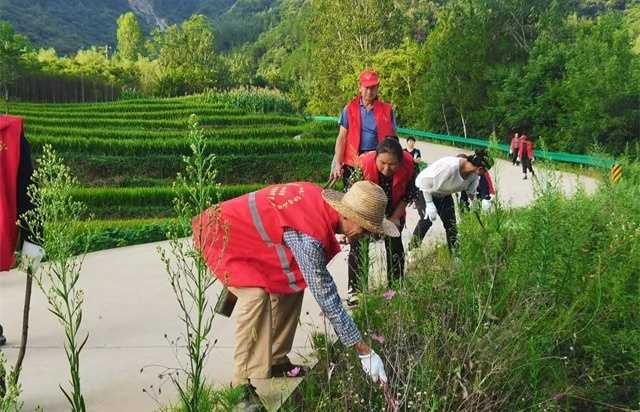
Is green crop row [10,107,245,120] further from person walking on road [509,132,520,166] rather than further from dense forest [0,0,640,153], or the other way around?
person walking on road [509,132,520,166]

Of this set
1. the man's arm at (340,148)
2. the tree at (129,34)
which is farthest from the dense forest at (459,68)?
the tree at (129,34)

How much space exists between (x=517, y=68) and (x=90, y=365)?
28895mm

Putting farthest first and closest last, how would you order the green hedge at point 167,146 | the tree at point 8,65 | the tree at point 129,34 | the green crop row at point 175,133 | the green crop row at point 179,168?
the tree at point 129,34
the tree at point 8,65
the green crop row at point 175,133
the green hedge at point 167,146
the green crop row at point 179,168

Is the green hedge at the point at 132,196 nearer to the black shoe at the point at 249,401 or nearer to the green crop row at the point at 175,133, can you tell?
the green crop row at the point at 175,133

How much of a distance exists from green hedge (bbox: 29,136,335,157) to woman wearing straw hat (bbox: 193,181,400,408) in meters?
14.8

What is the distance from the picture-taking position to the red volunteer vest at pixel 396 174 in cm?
442

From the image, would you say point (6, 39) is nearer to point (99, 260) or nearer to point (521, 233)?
point (99, 260)

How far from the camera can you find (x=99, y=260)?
6.80 m

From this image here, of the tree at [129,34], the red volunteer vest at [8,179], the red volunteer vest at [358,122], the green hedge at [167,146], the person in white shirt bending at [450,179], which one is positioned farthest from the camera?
the tree at [129,34]

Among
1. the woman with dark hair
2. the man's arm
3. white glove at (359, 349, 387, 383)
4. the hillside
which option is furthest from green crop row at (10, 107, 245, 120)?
the hillside

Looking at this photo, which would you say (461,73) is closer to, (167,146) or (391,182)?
(167,146)

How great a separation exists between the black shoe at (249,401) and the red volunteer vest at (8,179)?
58.7 inches

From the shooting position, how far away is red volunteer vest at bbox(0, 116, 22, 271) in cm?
345

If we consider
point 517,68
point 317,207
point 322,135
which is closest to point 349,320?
point 317,207
